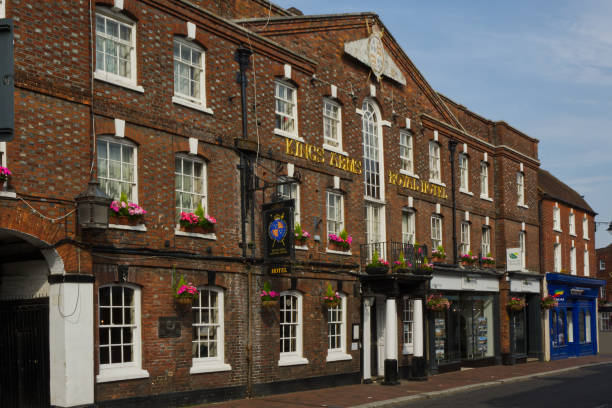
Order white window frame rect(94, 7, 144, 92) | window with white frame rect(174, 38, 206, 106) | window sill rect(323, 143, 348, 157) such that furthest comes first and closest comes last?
window sill rect(323, 143, 348, 157), window with white frame rect(174, 38, 206, 106), white window frame rect(94, 7, 144, 92)

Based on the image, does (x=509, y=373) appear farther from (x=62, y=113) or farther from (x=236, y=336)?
(x=62, y=113)

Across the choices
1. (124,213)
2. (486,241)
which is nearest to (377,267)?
(124,213)

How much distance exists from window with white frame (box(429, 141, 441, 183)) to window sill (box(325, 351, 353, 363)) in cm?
916

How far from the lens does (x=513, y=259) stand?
3094 centimetres

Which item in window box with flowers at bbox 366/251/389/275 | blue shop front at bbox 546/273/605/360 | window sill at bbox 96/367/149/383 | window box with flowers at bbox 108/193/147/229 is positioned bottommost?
blue shop front at bbox 546/273/605/360

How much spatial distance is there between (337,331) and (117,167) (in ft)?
31.3

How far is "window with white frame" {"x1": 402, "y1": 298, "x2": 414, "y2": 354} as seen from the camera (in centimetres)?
2498

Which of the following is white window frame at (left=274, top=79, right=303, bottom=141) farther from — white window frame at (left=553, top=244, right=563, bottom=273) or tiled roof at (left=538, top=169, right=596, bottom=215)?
white window frame at (left=553, top=244, right=563, bottom=273)

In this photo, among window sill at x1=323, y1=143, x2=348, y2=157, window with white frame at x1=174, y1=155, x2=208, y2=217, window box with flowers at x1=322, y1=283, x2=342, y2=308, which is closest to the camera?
window with white frame at x1=174, y1=155, x2=208, y2=217

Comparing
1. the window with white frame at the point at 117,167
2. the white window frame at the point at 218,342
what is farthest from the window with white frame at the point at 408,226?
the window with white frame at the point at 117,167

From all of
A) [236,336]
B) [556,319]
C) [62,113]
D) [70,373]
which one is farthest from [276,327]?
[556,319]

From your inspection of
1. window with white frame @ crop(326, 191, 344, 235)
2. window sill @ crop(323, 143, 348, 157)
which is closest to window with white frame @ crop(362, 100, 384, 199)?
window sill @ crop(323, 143, 348, 157)

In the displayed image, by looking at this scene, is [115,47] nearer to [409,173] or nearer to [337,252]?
[337,252]

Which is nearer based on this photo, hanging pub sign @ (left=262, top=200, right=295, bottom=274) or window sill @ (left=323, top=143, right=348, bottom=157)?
hanging pub sign @ (left=262, top=200, right=295, bottom=274)
